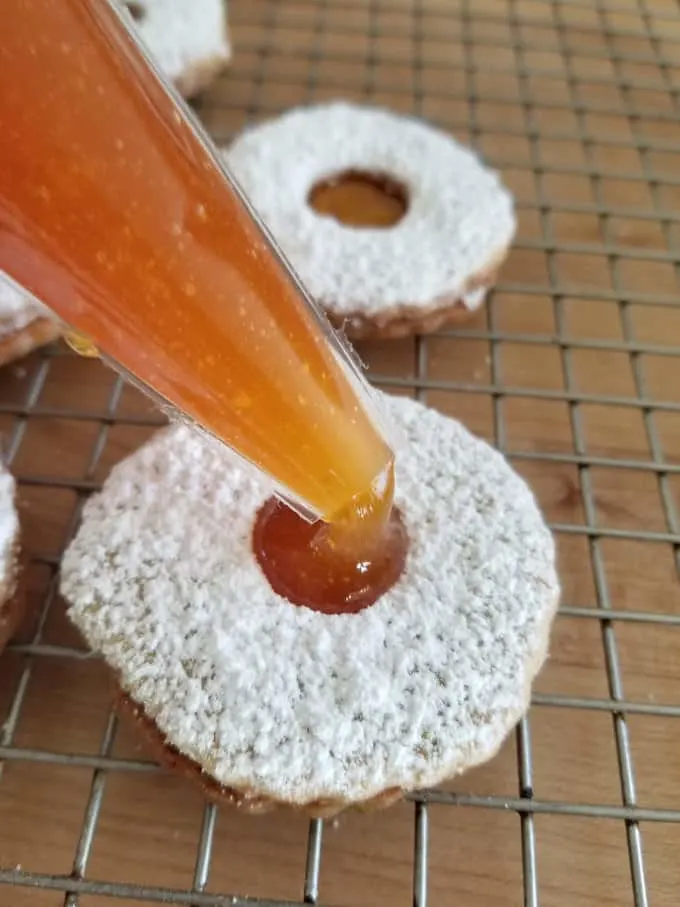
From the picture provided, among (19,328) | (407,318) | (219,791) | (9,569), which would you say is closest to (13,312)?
(19,328)

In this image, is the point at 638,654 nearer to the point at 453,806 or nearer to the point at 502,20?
the point at 453,806

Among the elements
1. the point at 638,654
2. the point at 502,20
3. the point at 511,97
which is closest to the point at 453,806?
the point at 638,654

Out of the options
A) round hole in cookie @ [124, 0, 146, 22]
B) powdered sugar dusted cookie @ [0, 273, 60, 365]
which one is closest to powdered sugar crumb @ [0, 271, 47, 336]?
powdered sugar dusted cookie @ [0, 273, 60, 365]

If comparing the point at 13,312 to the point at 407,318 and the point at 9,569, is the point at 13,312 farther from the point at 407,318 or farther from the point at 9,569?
the point at 407,318

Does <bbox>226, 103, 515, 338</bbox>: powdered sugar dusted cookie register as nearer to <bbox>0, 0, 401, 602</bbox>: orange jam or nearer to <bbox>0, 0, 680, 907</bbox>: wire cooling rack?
<bbox>0, 0, 680, 907</bbox>: wire cooling rack

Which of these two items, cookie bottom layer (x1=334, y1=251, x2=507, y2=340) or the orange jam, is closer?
the orange jam

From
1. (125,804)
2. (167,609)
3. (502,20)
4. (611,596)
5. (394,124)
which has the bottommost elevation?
(125,804)

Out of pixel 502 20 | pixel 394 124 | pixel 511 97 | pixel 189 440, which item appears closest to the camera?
pixel 189 440
